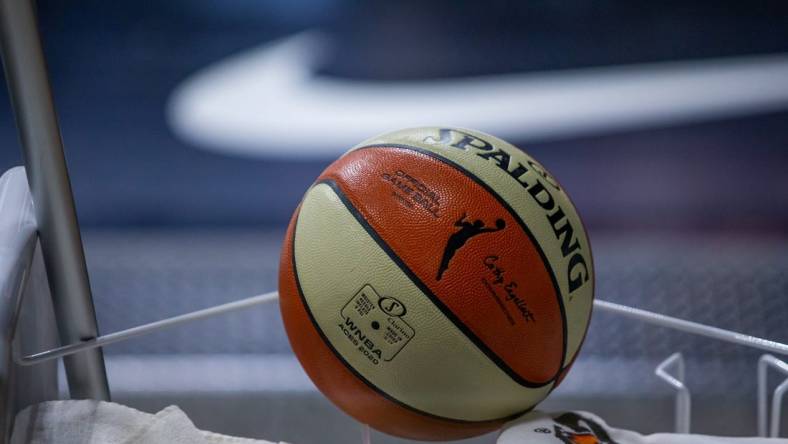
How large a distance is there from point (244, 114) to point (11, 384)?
6.99 feet

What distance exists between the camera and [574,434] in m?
0.64

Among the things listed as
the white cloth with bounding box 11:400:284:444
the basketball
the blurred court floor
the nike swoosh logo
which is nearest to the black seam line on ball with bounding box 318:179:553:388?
the basketball

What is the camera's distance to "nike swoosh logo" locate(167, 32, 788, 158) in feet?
8.73

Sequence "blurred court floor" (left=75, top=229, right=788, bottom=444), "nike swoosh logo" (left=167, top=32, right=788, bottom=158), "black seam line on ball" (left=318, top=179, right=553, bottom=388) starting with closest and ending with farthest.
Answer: "black seam line on ball" (left=318, top=179, right=553, bottom=388), "blurred court floor" (left=75, top=229, right=788, bottom=444), "nike swoosh logo" (left=167, top=32, right=788, bottom=158)

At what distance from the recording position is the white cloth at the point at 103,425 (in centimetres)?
66

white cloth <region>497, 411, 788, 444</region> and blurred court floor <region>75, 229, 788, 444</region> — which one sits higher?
white cloth <region>497, 411, 788, 444</region>

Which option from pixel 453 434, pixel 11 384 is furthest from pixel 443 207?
pixel 11 384

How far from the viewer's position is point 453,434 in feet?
2.19

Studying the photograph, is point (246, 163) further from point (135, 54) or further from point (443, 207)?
point (443, 207)

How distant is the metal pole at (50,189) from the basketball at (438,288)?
0.18 meters

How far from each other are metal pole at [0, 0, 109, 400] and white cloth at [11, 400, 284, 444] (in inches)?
2.6

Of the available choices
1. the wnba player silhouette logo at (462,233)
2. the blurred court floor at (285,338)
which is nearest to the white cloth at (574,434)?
the wnba player silhouette logo at (462,233)

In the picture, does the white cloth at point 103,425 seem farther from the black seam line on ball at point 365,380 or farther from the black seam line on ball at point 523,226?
the black seam line on ball at point 523,226

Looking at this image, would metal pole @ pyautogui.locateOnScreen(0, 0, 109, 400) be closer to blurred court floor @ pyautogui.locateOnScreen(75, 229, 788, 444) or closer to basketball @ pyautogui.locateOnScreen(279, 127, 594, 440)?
basketball @ pyautogui.locateOnScreen(279, 127, 594, 440)
